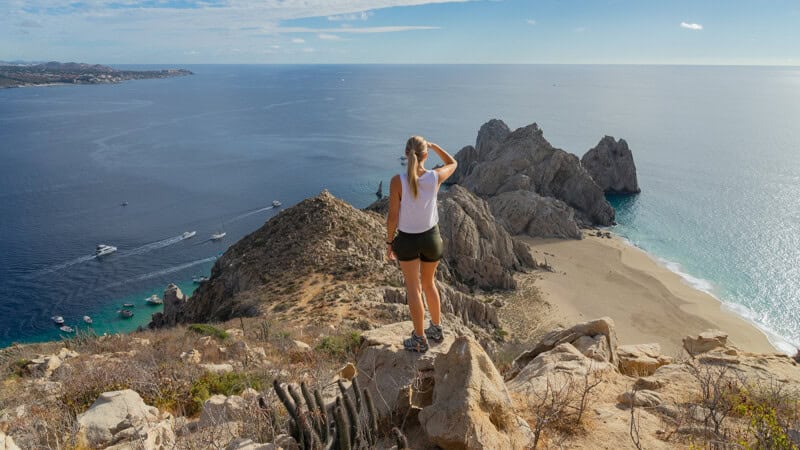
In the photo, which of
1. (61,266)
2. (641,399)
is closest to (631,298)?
(641,399)

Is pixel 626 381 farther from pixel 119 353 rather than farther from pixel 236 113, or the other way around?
pixel 236 113

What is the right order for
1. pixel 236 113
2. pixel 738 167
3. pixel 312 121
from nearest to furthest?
pixel 738 167, pixel 312 121, pixel 236 113

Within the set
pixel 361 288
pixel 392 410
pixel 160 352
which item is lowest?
pixel 361 288

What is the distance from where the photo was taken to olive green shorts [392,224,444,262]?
669 cm

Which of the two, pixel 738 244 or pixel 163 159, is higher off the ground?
pixel 163 159

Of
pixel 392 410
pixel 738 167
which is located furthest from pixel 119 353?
pixel 738 167

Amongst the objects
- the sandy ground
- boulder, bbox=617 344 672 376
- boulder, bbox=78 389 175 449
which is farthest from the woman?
the sandy ground

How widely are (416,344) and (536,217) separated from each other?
2033 inches

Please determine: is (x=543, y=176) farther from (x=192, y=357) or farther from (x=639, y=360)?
(x=192, y=357)

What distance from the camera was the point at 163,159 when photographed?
92.6 meters

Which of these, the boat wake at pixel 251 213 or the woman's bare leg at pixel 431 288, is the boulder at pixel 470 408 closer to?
the woman's bare leg at pixel 431 288

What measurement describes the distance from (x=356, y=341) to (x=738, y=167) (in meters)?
105

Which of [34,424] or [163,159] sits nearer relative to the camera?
[34,424]

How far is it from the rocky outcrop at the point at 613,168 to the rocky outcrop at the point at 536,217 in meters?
23.8
